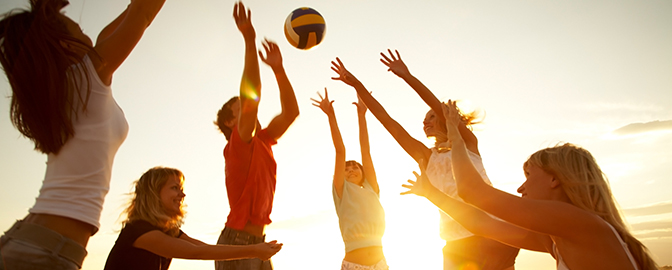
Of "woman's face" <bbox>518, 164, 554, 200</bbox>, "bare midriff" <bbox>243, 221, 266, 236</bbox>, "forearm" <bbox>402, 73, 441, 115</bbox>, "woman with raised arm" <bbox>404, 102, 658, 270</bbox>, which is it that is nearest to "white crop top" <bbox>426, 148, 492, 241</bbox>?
"forearm" <bbox>402, 73, 441, 115</bbox>

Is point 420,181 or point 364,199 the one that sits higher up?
point 364,199

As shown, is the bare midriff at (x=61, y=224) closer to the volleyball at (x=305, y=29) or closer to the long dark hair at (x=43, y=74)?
the long dark hair at (x=43, y=74)

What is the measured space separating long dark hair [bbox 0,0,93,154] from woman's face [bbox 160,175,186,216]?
2375 millimetres

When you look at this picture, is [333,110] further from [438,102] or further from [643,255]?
[643,255]

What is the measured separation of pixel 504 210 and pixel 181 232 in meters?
2.95

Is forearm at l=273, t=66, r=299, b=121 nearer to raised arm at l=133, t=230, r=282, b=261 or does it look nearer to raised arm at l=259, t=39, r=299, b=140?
raised arm at l=259, t=39, r=299, b=140

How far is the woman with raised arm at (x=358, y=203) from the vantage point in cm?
566

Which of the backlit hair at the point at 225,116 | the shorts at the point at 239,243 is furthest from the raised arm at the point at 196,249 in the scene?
the backlit hair at the point at 225,116

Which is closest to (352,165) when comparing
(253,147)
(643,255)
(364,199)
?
(364,199)

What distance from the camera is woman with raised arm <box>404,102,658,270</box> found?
Result: 308cm

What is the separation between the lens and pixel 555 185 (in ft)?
11.2

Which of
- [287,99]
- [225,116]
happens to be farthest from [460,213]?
[225,116]

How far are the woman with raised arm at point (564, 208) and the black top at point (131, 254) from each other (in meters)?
2.65

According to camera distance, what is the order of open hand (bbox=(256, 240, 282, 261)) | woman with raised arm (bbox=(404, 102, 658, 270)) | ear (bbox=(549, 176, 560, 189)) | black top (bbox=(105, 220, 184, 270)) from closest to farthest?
woman with raised arm (bbox=(404, 102, 658, 270))
ear (bbox=(549, 176, 560, 189))
open hand (bbox=(256, 240, 282, 261))
black top (bbox=(105, 220, 184, 270))
